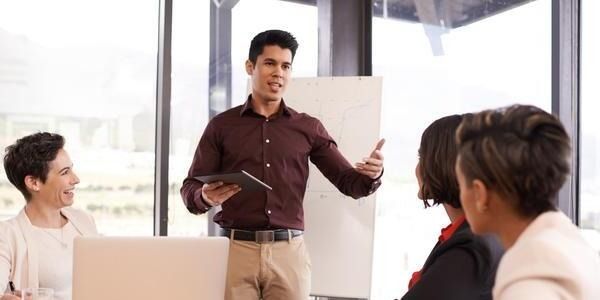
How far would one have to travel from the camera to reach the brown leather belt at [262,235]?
2.51m

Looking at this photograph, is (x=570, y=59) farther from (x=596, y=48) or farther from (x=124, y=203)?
(x=124, y=203)

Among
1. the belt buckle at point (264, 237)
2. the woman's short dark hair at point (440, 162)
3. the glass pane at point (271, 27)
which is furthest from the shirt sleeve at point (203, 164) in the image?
the woman's short dark hair at point (440, 162)

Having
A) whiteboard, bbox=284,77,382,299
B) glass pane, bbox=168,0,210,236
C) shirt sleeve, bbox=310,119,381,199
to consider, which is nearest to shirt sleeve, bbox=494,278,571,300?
shirt sleeve, bbox=310,119,381,199

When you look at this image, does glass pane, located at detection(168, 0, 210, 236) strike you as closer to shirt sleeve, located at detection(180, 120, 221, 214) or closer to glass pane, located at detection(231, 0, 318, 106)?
glass pane, located at detection(231, 0, 318, 106)

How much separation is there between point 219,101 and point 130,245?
2.52 metres

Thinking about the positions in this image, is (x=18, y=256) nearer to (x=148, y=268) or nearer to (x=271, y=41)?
(x=148, y=268)

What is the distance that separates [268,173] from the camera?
2.59m

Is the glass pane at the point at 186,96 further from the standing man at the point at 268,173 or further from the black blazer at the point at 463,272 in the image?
the black blazer at the point at 463,272

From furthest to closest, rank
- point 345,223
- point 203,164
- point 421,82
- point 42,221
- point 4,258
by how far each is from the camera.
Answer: point 421,82, point 345,223, point 203,164, point 42,221, point 4,258

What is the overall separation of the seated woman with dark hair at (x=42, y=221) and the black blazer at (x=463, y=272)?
1353 mm

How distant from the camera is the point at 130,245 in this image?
1594 mm

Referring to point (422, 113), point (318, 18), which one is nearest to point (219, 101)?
point (318, 18)

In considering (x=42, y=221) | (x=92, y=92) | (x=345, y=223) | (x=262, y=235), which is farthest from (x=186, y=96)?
(x=42, y=221)

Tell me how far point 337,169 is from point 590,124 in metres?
1.14
